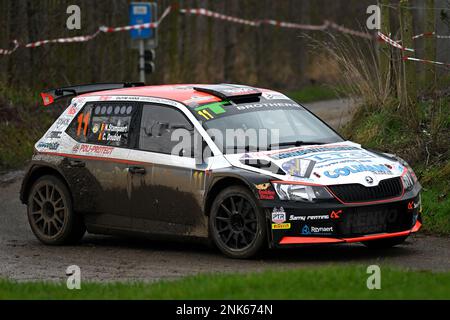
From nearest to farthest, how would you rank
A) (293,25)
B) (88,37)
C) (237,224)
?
1. (237,224)
2. (88,37)
3. (293,25)

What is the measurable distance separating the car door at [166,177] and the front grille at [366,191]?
1.40m

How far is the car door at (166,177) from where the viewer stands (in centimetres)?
1116

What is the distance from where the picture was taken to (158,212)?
11.5 meters

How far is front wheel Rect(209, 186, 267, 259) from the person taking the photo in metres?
10.6

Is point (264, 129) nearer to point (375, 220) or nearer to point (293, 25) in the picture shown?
point (375, 220)

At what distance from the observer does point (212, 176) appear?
1094cm

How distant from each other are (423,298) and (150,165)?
439 centimetres

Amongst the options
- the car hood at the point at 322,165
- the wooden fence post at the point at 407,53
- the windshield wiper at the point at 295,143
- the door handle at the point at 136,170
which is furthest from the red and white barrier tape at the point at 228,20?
the door handle at the point at 136,170

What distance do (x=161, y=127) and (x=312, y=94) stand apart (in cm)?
1929

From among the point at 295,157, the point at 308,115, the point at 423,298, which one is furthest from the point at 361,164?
the point at 423,298

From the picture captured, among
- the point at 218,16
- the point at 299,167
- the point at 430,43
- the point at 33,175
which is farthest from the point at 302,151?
the point at 218,16

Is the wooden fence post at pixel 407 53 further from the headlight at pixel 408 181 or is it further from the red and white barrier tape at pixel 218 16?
the red and white barrier tape at pixel 218 16

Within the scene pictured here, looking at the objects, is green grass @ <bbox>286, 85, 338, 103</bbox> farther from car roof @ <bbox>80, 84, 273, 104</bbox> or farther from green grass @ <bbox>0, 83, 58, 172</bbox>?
car roof @ <bbox>80, 84, 273, 104</bbox>
